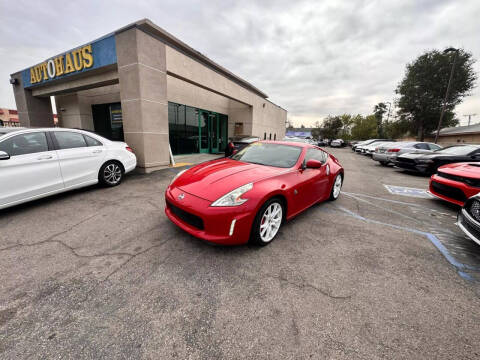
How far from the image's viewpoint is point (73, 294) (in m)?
1.78

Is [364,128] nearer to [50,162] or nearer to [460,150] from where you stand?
[460,150]

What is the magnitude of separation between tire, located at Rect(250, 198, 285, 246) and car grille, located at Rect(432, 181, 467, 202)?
385 cm

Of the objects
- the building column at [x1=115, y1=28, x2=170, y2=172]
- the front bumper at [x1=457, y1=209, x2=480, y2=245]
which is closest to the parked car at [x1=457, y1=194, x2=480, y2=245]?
the front bumper at [x1=457, y1=209, x2=480, y2=245]

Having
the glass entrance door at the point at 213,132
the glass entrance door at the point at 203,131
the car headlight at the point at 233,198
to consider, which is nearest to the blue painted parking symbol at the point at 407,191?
the car headlight at the point at 233,198

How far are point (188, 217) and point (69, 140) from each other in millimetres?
3593

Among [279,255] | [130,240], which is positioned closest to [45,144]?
[130,240]

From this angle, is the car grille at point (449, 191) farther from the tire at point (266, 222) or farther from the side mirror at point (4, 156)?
the side mirror at point (4, 156)

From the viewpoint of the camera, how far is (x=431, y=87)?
81.0ft

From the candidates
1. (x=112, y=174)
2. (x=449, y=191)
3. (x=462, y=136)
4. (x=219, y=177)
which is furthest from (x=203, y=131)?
(x=462, y=136)

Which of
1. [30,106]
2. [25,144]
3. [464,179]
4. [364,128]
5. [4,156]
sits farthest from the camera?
[364,128]

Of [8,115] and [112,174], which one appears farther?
[8,115]

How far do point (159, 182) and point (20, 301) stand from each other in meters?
4.11

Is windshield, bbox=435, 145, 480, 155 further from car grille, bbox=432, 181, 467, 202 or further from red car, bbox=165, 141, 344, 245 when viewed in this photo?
red car, bbox=165, 141, 344, 245

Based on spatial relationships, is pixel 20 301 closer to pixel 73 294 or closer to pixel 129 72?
pixel 73 294
